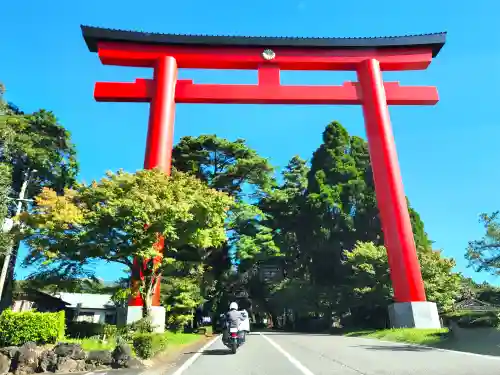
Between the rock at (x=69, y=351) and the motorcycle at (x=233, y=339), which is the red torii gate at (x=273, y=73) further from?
the rock at (x=69, y=351)

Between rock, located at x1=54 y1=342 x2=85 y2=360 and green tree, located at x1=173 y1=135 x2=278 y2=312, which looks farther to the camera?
green tree, located at x1=173 y1=135 x2=278 y2=312

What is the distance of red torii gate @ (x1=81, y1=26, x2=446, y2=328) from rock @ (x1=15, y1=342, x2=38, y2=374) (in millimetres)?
11345

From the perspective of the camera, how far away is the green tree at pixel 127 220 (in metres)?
12.7

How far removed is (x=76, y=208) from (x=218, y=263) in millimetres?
19421

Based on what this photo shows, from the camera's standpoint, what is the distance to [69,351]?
816 cm

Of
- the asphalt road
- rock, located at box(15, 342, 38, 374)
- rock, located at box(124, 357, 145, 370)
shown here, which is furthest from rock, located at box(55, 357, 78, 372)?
the asphalt road

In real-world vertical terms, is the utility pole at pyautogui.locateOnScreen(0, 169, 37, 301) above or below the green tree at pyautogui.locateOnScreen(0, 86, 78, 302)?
below

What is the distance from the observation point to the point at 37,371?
7.93 m

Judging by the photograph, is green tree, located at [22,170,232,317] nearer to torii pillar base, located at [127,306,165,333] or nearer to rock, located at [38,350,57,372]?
torii pillar base, located at [127,306,165,333]

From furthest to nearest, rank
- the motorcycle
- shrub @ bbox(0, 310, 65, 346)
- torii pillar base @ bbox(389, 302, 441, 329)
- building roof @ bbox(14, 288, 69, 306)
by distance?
building roof @ bbox(14, 288, 69, 306) → torii pillar base @ bbox(389, 302, 441, 329) → the motorcycle → shrub @ bbox(0, 310, 65, 346)

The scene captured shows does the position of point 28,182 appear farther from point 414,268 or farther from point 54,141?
point 414,268

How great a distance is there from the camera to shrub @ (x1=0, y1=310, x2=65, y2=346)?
9281 mm

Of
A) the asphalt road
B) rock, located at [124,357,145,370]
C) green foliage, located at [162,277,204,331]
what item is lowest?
the asphalt road

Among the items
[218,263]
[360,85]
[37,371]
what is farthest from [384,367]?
[218,263]
